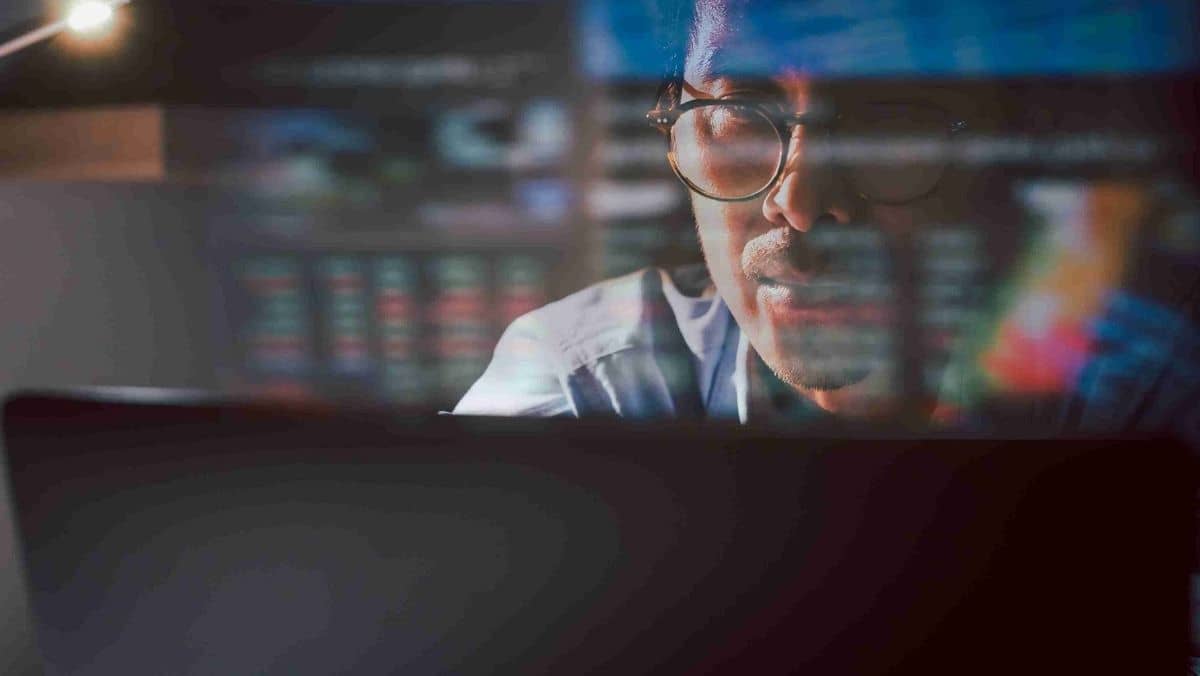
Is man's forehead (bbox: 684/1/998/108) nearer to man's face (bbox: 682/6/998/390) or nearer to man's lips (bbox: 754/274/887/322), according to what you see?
man's face (bbox: 682/6/998/390)

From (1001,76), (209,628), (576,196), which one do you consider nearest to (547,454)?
(209,628)

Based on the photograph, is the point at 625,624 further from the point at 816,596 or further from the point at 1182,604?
the point at 1182,604

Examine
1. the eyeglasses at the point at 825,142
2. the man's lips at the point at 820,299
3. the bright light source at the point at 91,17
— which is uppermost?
the bright light source at the point at 91,17

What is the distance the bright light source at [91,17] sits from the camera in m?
1.30

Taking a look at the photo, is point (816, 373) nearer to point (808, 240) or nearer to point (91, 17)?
point (808, 240)

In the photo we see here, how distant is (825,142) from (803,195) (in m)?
0.08

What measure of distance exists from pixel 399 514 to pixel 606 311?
97 centimetres

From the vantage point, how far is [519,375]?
4.54 ft

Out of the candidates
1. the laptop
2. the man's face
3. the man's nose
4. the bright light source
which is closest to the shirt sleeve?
the man's face

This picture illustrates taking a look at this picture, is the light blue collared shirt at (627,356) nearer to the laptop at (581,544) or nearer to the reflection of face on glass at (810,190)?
the reflection of face on glass at (810,190)

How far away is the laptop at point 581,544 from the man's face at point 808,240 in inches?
38.1

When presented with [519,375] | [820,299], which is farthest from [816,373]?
[519,375]

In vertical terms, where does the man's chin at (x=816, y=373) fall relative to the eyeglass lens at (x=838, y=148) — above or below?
below

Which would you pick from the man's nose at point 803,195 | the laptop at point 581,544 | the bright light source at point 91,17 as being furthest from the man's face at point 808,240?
the laptop at point 581,544
